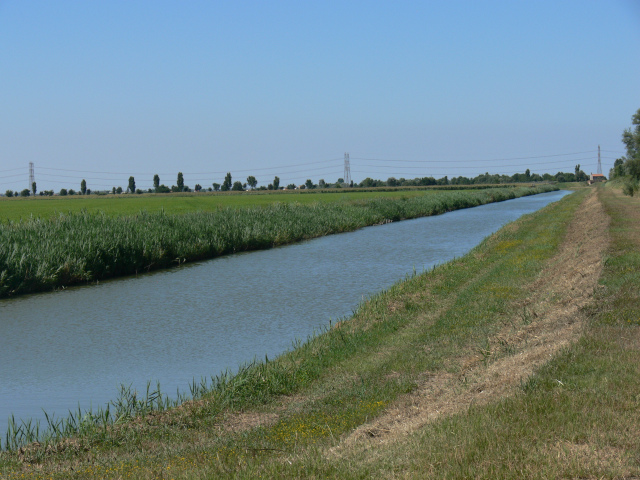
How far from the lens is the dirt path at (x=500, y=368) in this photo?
5.62m

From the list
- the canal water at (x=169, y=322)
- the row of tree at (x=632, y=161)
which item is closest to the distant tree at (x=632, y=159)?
the row of tree at (x=632, y=161)

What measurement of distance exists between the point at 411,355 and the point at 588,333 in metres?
2.38

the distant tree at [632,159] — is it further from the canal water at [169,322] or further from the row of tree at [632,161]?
the canal water at [169,322]

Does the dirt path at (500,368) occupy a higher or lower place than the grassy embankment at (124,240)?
lower

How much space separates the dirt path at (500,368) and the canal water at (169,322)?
386cm

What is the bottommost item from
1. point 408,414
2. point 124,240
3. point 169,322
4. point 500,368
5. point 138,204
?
point 169,322

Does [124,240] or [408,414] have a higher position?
[124,240]

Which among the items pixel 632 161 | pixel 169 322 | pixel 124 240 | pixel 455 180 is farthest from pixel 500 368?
pixel 455 180

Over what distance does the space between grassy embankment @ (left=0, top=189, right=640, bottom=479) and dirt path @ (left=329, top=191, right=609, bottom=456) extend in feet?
0.16

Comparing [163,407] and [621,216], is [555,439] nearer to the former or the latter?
[163,407]

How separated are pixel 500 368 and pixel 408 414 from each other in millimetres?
1398

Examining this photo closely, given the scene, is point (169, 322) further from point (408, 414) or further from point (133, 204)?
point (133, 204)

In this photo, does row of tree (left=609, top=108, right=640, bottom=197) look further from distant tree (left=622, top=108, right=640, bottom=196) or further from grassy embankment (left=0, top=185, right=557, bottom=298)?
grassy embankment (left=0, top=185, right=557, bottom=298)

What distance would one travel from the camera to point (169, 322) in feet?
43.4
